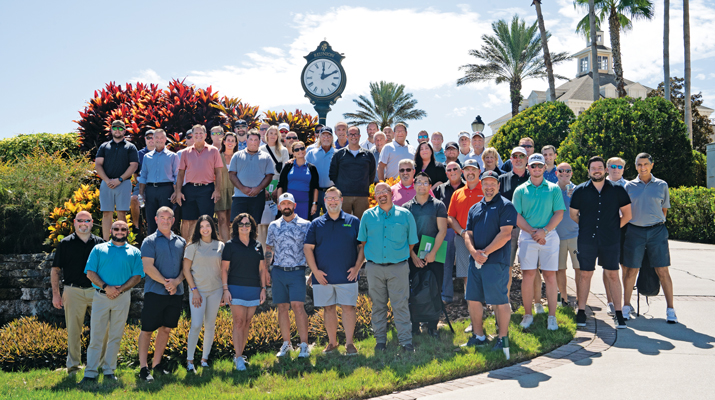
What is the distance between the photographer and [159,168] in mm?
8211

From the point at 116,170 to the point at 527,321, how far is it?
21.5ft

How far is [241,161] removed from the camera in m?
7.95

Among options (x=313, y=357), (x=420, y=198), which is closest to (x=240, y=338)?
(x=313, y=357)

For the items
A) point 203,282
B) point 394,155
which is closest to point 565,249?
point 394,155

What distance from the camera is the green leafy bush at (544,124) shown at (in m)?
25.0

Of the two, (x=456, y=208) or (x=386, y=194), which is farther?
(x=456, y=208)

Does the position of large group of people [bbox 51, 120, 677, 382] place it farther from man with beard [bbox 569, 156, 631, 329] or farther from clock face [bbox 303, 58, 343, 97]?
clock face [bbox 303, 58, 343, 97]

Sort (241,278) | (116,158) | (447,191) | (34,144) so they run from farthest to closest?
(34,144) < (116,158) < (447,191) < (241,278)

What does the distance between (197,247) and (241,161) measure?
2.17 m

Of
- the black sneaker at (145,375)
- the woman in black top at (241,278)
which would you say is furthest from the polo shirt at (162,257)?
the black sneaker at (145,375)

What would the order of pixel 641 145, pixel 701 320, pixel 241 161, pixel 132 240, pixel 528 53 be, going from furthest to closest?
pixel 528 53, pixel 641 145, pixel 132 240, pixel 241 161, pixel 701 320

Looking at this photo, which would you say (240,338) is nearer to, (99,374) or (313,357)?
(313,357)

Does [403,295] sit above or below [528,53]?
below

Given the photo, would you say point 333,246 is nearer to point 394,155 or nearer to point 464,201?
point 464,201
